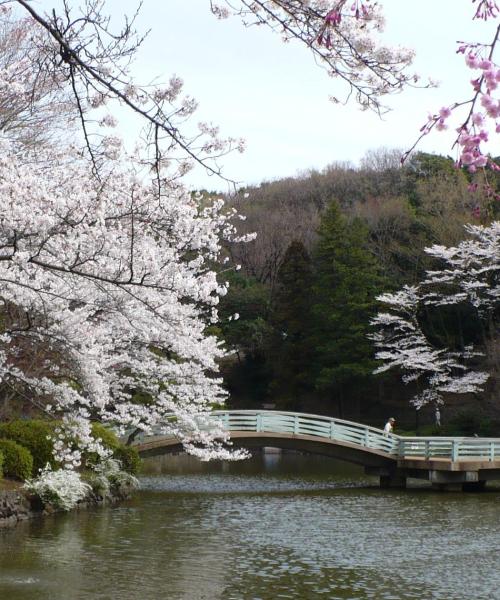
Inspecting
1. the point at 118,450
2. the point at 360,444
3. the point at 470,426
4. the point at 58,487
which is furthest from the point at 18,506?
the point at 470,426

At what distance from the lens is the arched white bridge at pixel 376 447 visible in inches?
759

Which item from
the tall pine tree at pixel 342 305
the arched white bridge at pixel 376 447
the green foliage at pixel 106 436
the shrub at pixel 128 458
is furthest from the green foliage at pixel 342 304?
the green foliage at pixel 106 436

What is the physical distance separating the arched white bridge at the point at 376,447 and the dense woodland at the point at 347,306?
21.9ft

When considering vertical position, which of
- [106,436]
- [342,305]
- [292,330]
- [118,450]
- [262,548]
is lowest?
[262,548]

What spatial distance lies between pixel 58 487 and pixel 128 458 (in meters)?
3.24

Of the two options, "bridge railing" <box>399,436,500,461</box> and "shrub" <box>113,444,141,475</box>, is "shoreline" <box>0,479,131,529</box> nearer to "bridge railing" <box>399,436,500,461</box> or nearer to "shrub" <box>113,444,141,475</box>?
"shrub" <box>113,444,141,475</box>

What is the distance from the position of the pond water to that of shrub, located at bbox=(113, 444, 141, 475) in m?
0.54

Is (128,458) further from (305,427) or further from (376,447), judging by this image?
(376,447)

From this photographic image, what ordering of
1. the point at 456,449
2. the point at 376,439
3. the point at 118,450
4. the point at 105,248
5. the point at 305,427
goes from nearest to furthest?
the point at 105,248, the point at 118,450, the point at 456,449, the point at 305,427, the point at 376,439

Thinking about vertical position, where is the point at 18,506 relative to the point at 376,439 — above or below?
below

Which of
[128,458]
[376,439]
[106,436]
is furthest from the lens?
[376,439]

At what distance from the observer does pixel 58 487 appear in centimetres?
1411

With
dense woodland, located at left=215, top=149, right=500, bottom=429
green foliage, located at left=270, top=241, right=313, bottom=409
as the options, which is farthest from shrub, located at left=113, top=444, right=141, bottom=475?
green foliage, located at left=270, top=241, right=313, bottom=409

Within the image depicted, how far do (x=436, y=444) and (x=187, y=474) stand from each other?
21.5ft
